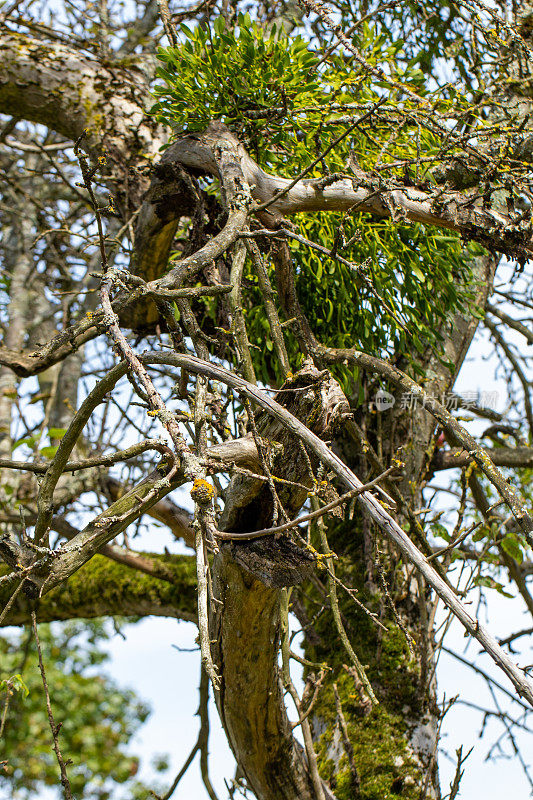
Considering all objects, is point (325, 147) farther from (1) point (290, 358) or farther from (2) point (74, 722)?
(2) point (74, 722)

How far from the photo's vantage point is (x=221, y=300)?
1788 millimetres

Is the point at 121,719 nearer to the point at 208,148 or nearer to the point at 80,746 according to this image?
the point at 80,746

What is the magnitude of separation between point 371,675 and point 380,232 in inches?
47.0

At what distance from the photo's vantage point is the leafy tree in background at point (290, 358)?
1.00 m

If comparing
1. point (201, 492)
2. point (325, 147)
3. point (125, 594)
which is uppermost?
point (325, 147)

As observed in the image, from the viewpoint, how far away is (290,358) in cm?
177

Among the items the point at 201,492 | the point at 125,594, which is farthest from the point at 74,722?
the point at 201,492

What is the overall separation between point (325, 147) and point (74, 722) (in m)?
5.64

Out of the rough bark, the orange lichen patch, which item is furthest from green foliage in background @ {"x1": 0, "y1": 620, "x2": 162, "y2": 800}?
the orange lichen patch

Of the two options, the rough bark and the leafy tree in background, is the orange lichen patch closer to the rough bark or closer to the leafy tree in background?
the leafy tree in background

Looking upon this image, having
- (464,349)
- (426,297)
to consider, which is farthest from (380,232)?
(464,349)

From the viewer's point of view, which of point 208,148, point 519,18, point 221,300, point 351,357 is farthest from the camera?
point 519,18

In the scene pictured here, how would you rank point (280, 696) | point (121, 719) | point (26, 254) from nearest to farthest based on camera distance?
point (280, 696) < point (26, 254) < point (121, 719)

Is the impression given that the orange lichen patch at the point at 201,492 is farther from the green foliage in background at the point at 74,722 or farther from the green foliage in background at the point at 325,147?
the green foliage in background at the point at 74,722
